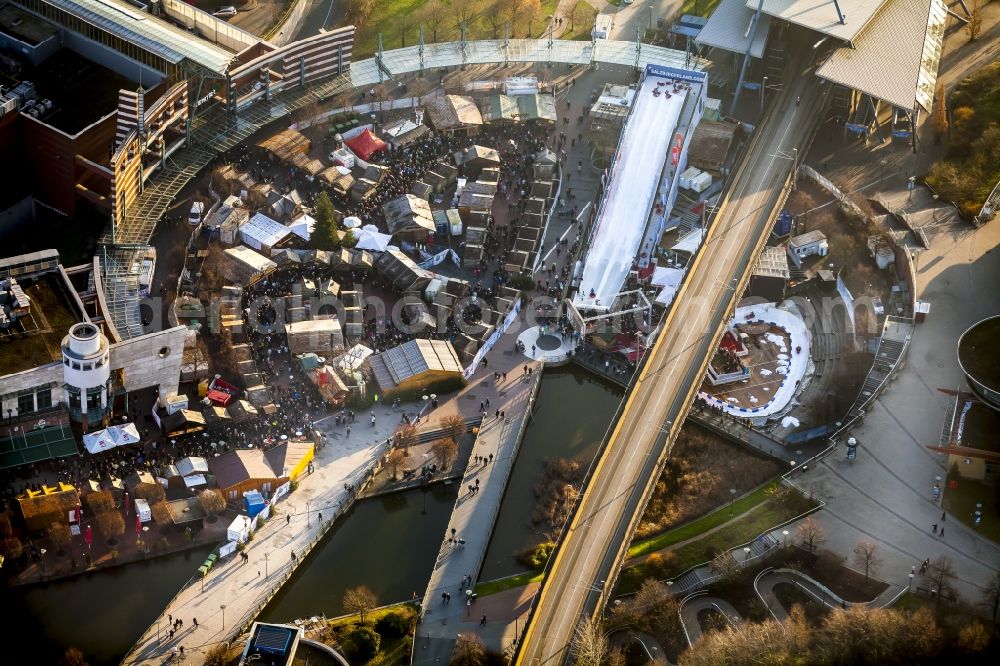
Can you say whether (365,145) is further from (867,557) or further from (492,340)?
(867,557)

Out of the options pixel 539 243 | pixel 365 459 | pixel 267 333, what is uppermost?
pixel 539 243

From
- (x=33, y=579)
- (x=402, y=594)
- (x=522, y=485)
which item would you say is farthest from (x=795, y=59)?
(x=33, y=579)

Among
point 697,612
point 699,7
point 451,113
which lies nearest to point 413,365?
point 697,612

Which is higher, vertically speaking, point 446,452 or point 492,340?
point 492,340

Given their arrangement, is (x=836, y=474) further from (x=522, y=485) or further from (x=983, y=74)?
(x=983, y=74)

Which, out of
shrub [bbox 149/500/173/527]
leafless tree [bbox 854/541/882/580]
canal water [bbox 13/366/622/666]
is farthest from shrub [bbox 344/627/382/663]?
leafless tree [bbox 854/541/882/580]

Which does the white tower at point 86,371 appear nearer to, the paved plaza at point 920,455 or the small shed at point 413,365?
the small shed at point 413,365
